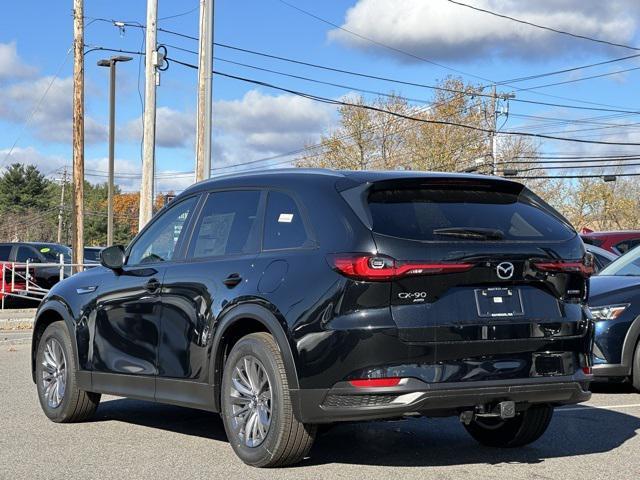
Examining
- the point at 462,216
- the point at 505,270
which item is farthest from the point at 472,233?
the point at 505,270

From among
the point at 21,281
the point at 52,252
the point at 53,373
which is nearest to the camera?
the point at 53,373

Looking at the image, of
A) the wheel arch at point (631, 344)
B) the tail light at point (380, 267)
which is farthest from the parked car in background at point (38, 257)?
the tail light at point (380, 267)

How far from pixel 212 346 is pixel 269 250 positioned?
747 mm

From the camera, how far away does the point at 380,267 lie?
5508 millimetres

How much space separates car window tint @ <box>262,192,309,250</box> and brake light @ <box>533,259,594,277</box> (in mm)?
1429


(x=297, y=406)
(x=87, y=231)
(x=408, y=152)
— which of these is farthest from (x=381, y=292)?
(x=87, y=231)

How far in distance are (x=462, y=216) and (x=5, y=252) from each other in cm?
2357

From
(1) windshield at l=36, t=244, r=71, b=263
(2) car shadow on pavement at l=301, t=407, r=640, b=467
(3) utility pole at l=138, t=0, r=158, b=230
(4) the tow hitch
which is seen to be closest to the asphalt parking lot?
(2) car shadow on pavement at l=301, t=407, r=640, b=467

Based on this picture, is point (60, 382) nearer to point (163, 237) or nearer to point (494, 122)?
point (163, 237)

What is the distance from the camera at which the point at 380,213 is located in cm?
581

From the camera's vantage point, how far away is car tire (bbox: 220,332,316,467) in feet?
19.1

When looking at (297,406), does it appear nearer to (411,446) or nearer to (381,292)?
(381,292)

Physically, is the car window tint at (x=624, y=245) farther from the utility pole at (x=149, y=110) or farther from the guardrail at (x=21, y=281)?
the guardrail at (x=21, y=281)

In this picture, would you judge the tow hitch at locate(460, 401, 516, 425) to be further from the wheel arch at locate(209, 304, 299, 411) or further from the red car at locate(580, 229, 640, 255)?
the red car at locate(580, 229, 640, 255)
